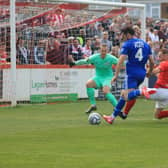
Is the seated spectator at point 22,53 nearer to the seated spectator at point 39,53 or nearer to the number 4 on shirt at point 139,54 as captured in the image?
the seated spectator at point 39,53

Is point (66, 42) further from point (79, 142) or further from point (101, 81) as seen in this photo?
point (79, 142)

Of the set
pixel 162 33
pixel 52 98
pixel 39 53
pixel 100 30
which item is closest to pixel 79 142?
pixel 52 98

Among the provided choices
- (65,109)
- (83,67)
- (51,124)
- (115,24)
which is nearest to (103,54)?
(65,109)

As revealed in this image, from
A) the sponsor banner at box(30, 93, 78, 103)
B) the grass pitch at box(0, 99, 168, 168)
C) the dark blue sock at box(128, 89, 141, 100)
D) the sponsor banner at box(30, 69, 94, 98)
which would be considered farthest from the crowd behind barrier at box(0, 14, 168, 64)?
the dark blue sock at box(128, 89, 141, 100)

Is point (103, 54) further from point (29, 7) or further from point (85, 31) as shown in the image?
point (85, 31)

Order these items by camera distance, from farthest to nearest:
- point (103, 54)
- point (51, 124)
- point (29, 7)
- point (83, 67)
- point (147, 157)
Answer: point (83, 67), point (29, 7), point (103, 54), point (51, 124), point (147, 157)

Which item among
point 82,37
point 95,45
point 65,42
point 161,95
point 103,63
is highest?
point 82,37

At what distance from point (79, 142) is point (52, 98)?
1324 cm

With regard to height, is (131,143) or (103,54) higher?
(103,54)

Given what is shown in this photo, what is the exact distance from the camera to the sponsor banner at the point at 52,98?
2508cm

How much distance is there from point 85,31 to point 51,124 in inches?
455

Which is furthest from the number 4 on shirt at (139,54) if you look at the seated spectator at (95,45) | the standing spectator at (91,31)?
the standing spectator at (91,31)

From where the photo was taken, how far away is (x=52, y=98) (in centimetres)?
2567

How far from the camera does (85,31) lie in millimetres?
27672
